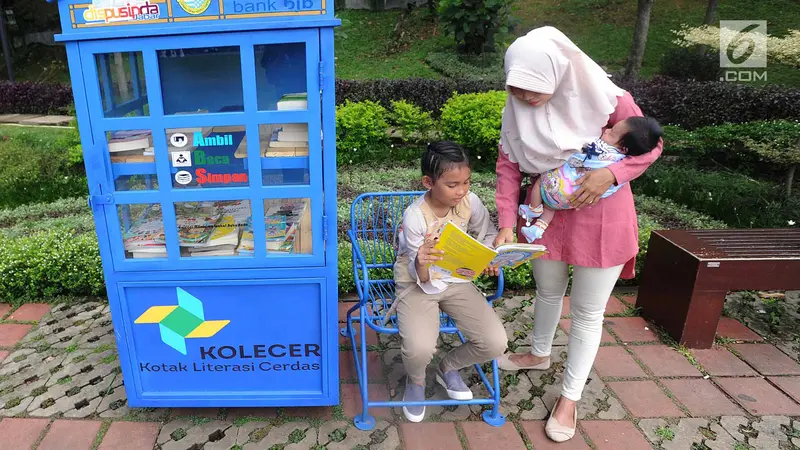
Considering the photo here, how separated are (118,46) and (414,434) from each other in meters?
2.09

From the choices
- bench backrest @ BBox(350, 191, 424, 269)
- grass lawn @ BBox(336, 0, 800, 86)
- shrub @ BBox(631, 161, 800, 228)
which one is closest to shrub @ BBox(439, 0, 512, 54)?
grass lawn @ BBox(336, 0, 800, 86)

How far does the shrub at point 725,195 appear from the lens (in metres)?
4.85

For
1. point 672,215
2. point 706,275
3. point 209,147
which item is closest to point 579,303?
point 706,275

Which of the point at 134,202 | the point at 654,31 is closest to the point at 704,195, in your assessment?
the point at 134,202

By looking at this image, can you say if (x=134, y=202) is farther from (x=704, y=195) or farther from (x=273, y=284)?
(x=704, y=195)

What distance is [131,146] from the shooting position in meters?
2.17

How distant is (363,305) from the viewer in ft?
8.23

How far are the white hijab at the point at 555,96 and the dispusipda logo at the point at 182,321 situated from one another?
1.58 meters

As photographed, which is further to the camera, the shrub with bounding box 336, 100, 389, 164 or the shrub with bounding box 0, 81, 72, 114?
the shrub with bounding box 0, 81, 72, 114

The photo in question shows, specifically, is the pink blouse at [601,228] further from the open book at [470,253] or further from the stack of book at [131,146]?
the stack of book at [131,146]

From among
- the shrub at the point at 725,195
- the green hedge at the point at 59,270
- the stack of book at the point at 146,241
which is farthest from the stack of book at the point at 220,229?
the shrub at the point at 725,195

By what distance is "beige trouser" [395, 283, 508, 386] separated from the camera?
7.92 feet

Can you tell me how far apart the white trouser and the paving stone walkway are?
0.29m

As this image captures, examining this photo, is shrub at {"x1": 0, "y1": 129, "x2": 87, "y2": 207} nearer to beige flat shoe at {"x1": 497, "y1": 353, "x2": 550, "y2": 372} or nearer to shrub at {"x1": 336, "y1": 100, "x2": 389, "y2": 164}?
shrub at {"x1": 336, "y1": 100, "x2": 389, "y2": 164}
